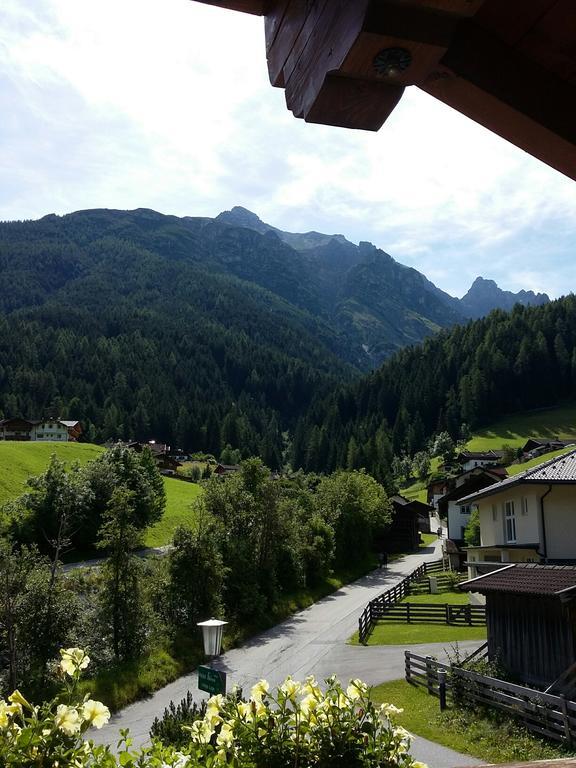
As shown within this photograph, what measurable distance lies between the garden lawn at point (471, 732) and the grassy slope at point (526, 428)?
345 ft

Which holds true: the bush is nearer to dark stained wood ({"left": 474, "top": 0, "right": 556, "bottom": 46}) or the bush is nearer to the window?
dark stained wood ({"left": 474, "top": 0, "right": 556, "bottom": 46})

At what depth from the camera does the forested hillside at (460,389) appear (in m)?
140

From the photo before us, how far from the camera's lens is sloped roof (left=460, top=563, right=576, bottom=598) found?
1841 cm

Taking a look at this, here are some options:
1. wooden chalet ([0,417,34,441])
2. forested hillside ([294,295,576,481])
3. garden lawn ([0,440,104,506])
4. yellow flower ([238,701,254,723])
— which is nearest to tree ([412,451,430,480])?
forested hillside ([294,295,576,481])

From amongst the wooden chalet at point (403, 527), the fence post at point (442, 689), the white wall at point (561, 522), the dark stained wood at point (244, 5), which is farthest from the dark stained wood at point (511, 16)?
the wooden chalet at point (403, 527)

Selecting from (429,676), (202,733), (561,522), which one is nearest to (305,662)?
(429,676)

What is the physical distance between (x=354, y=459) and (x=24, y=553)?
105288 millimetres

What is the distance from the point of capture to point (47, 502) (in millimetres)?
48469

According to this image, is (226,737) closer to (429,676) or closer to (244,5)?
(244,5)

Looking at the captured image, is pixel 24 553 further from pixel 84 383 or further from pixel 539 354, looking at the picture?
pixel 84 383

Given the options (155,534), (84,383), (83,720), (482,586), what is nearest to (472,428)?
(155,534)

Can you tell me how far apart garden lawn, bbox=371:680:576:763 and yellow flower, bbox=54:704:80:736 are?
1494 centimetres

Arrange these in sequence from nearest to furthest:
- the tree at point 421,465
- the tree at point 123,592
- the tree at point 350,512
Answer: the tree at point 123,592
the tree at point 350,512
the tree at point 421,465

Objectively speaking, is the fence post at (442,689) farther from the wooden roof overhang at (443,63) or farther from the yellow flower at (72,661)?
the wooden roof overhang at (443,63)
